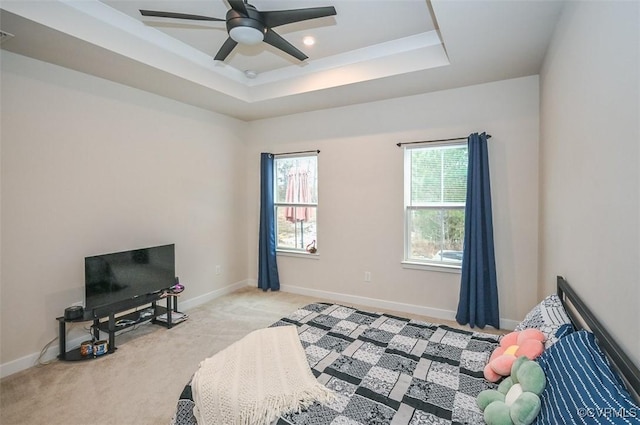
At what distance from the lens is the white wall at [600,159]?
1077 mm

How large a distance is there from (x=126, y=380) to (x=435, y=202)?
3.47m

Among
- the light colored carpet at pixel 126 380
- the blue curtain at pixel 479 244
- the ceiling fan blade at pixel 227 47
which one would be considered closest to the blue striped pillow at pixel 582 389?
the blue curtain at pixel 479 244

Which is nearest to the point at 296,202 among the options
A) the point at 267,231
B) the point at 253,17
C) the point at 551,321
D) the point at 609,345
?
the point at 267,231

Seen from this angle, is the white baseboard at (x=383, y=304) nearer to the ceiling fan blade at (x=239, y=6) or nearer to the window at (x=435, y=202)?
the window at (x=435, y=202)

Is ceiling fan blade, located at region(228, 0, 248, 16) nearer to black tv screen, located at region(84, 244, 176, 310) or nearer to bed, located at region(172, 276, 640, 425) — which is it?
bed, located at region(172, 276, 640, 425)

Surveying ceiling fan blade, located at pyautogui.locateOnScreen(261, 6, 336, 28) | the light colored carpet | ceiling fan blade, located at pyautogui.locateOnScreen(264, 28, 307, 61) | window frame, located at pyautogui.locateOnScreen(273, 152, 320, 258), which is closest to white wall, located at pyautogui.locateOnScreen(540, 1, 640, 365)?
ceiling fan blade, located at pyautogui.locateOnScreen(261, 6, 336, 28)

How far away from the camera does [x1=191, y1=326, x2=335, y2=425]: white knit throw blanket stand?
4.35 ft

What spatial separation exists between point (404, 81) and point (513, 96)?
1146 mm

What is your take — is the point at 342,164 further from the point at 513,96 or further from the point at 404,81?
the point at 513,96

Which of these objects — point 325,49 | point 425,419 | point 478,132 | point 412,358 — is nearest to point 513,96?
point 478,132

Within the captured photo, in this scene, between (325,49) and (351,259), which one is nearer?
(325,49)

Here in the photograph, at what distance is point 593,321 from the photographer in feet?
4.47

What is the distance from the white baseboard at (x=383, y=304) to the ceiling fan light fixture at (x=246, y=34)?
10.5ft

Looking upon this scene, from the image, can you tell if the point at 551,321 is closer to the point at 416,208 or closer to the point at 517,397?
the point at 517,397
